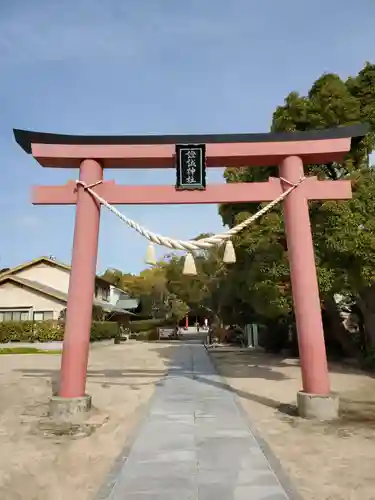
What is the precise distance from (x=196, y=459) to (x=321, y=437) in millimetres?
2238

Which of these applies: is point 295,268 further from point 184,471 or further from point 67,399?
point 67,399

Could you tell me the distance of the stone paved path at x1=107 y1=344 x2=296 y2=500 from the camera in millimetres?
4031

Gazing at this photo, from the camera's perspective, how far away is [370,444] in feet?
19.1

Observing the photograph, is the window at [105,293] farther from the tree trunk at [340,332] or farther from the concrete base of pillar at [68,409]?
the concrete base of pillar at [68,409]

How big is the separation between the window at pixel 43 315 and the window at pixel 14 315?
57 cm

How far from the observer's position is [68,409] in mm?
7168

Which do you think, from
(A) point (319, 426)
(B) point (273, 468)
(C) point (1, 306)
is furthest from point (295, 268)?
(C) point (1, 306)

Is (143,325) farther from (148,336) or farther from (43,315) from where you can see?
(43,315)

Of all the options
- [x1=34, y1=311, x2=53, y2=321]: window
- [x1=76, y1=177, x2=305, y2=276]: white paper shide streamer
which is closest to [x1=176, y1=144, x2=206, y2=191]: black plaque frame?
[x1=76, y1=177, x2=305, y2=276]: white paper shide streamer

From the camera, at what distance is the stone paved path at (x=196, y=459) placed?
4.03 meters

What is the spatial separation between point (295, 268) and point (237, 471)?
401 centimetres

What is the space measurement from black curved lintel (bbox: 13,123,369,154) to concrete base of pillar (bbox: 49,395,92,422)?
485cm

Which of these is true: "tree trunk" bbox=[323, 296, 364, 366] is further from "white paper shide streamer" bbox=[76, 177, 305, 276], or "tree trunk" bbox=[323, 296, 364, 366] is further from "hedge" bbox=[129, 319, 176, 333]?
"hedge" bbox=[129, 319, 176, 333]

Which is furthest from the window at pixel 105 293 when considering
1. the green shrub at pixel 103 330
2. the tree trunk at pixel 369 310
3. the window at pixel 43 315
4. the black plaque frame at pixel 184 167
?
the black plaque frame at pixel 184 167
